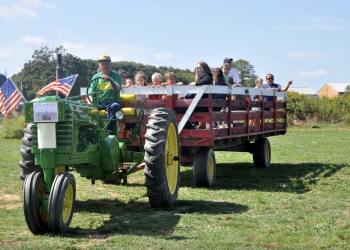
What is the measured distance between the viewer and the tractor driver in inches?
324

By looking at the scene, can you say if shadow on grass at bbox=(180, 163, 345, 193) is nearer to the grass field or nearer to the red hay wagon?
the grass field

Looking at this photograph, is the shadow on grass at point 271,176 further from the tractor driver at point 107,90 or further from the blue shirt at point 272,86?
the tractor driver at point 107,90

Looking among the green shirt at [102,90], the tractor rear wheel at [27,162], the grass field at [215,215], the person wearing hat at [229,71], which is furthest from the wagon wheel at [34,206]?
the person wearing hat at [229,71]

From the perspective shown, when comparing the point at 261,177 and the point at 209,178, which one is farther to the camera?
the point at 261,177

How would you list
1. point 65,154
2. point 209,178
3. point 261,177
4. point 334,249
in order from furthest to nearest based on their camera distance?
point 261,177, point 209,178, point 65,154, point 334,249

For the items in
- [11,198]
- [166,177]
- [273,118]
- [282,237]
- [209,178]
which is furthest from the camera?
[273,118]

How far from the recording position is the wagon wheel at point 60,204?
19.7 ft

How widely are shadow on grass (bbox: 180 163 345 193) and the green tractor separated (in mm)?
1876

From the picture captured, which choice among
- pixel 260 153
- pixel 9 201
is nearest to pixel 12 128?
pixel 260 153

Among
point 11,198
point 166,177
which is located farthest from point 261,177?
point 11,198

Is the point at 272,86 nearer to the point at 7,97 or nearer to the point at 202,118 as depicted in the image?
the point at 202,118

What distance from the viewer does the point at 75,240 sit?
5.92 metres

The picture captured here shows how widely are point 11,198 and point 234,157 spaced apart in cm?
841

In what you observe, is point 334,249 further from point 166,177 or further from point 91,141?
point 91,141
